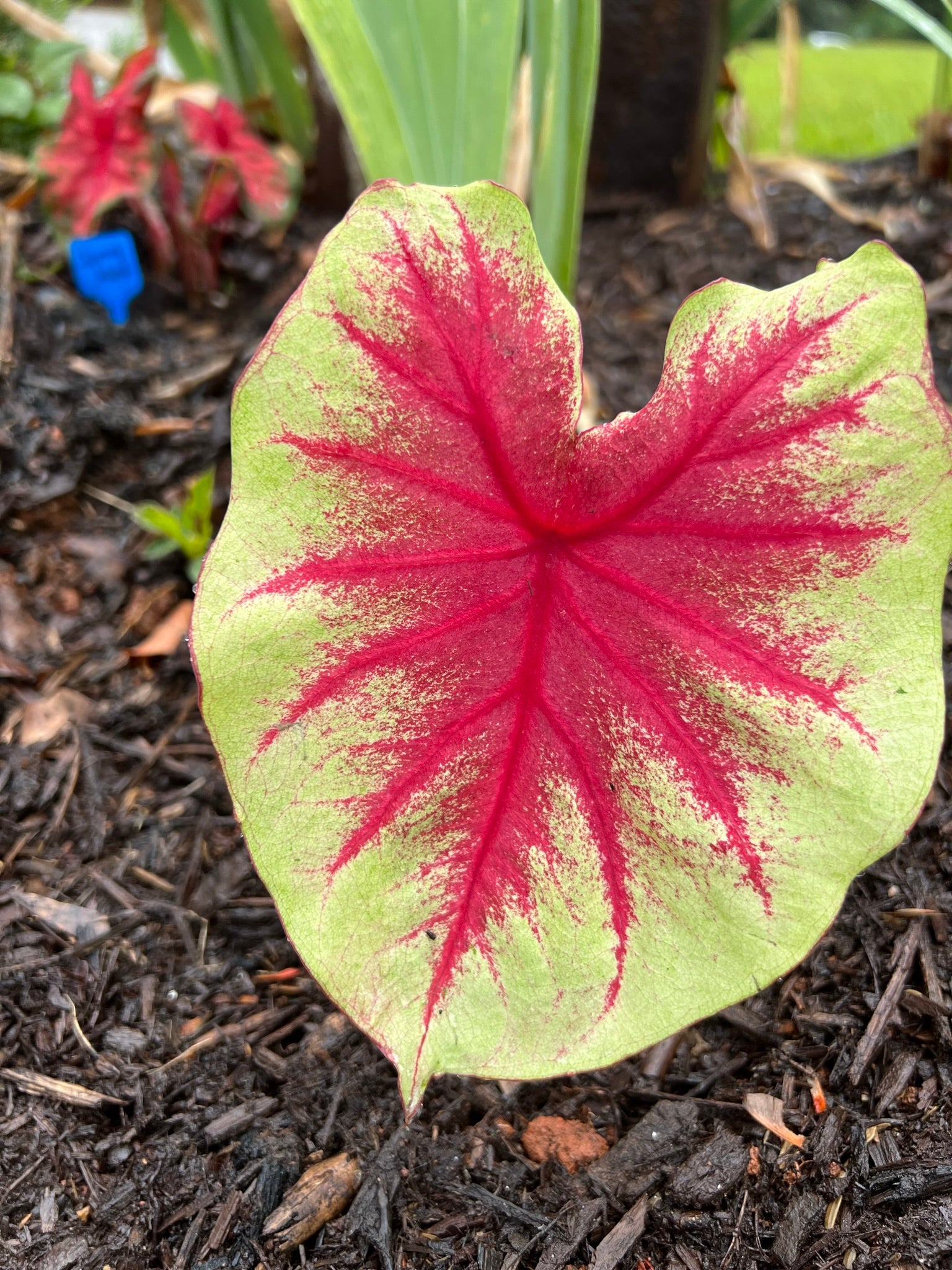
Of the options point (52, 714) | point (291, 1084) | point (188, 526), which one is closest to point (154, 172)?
point (188, 526)

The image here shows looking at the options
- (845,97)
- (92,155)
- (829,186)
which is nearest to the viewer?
(92,155)

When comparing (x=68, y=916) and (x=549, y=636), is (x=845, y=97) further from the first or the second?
(x=68, y=916)

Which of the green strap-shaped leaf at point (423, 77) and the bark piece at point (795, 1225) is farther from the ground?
the green strap-shaped leaf at point (423, 77)

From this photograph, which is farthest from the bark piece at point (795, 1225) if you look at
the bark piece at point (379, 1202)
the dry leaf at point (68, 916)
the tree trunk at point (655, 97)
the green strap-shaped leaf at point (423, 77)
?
the tree trunk at point (655, 97)

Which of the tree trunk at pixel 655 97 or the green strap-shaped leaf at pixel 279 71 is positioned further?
the green strap-shaped leaf at pixel 279 71

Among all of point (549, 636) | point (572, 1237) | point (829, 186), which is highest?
point (829, 186)

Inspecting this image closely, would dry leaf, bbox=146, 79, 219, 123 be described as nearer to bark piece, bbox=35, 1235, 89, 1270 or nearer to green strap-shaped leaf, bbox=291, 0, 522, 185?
green strap-shaped leaf, bbox=291, 0, 522, 185

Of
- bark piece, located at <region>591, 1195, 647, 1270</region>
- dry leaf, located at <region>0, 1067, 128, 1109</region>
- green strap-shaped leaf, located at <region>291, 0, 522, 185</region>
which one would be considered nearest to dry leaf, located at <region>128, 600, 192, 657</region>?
dry leaf, located at <region>0, 1067, 128, 1109</region>

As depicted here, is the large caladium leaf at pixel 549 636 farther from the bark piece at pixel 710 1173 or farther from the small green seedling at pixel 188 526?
the small green seedling at pixel 188 526
